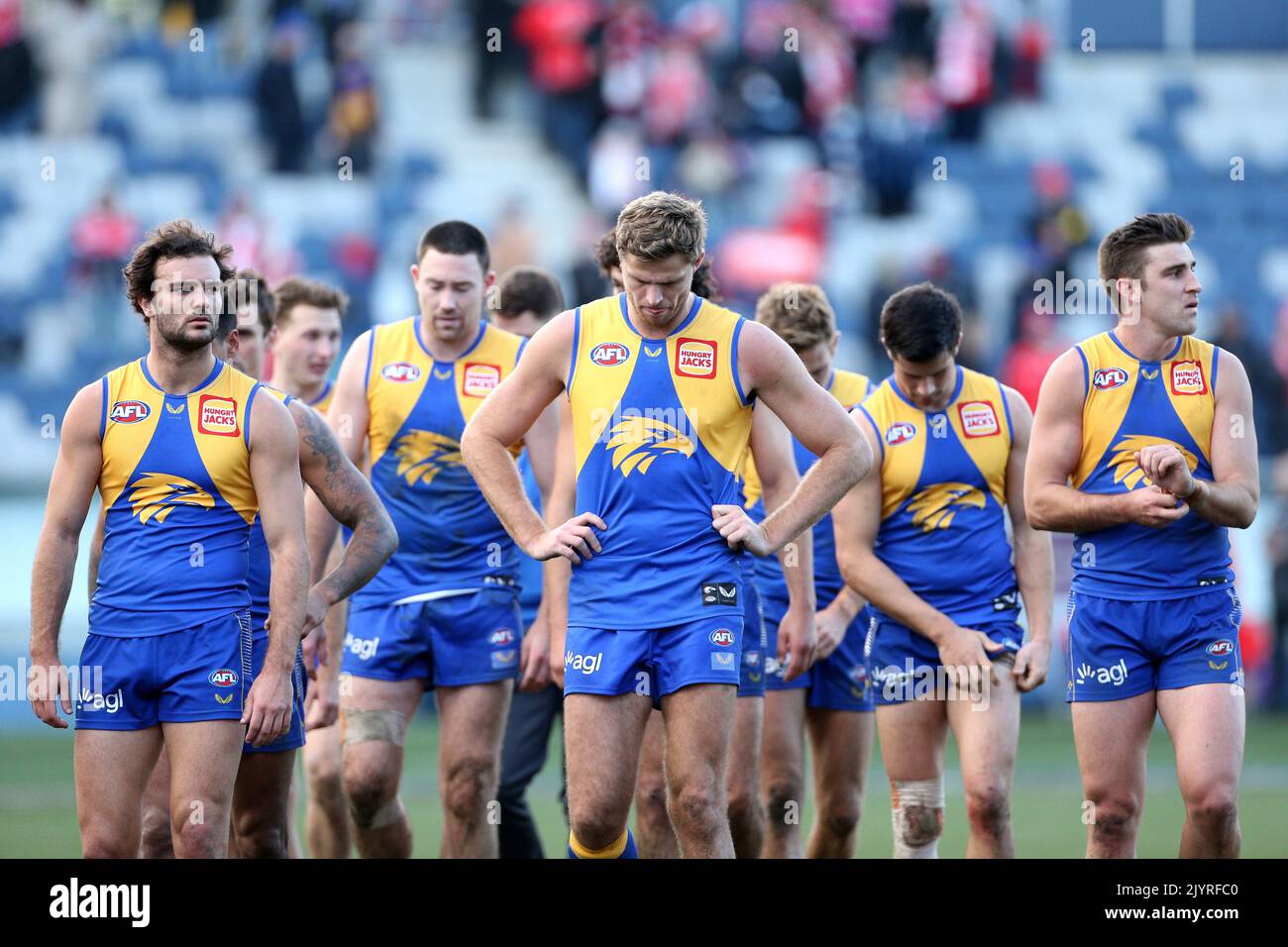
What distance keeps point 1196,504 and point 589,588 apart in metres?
2.28

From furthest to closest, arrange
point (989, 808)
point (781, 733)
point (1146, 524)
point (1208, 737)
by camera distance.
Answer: point (781, 733) < point (989, 808) < point (1146, 524) < point (1208, 737)

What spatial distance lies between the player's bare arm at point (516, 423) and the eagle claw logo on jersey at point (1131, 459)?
2192 mm

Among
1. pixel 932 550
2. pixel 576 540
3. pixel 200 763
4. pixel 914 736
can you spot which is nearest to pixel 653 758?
pixel 914 736

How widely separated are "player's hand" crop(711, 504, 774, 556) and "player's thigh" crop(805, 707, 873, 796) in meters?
2.43

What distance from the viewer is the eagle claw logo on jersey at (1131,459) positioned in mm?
6883

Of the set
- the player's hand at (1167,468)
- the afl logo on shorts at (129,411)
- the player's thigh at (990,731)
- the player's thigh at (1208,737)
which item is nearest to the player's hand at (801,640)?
the player's thigh at (990,731)

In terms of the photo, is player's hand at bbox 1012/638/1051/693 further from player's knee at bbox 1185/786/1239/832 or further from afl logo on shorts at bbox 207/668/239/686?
afl logo on shorts at bbox 207/668/239/686

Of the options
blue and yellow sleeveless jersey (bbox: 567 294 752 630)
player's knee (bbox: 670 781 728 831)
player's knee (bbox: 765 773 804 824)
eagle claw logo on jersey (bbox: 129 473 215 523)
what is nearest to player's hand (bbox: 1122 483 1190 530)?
blue and yellow sleeveless jersey (bbox: 567 294 752 630)

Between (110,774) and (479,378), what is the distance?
2.74 metres

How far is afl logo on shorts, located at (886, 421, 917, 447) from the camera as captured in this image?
310 inches

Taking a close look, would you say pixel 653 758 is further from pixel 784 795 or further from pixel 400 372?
pixel 400 372

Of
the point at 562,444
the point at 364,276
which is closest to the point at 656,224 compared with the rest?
the point at 562,444

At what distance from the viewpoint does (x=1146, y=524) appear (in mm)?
6742
